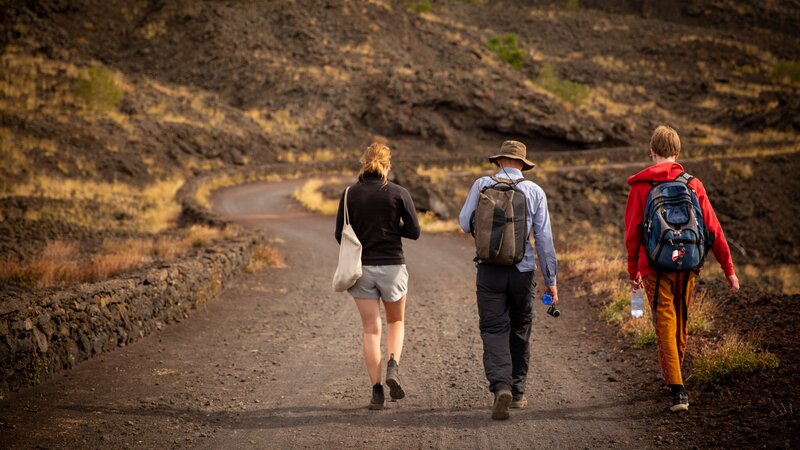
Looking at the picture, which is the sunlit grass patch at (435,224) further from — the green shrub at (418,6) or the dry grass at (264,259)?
the green shrub at (418,6)

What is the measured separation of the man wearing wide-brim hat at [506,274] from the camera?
5930 mm

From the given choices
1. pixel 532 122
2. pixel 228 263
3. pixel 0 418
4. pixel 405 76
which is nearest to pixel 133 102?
pixel 405 76

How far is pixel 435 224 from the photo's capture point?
23.2m

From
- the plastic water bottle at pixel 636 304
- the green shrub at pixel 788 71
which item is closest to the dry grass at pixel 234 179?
the plastic water bottle at pixel 636 304

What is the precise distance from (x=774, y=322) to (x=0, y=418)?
26.4 feet

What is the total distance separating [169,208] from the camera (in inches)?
1128

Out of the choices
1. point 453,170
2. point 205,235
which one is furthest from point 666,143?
point 453,170

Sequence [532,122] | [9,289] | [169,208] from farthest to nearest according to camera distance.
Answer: [532,122] → [169,208] → [9,289]

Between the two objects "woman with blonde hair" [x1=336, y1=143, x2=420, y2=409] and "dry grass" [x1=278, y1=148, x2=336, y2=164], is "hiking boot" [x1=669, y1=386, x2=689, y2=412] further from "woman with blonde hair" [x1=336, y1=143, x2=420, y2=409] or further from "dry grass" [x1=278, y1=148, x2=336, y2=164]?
"dry grass" [x1=278, y1=148, x2=336, y2=164]

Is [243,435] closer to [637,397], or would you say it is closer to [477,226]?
[477,226]

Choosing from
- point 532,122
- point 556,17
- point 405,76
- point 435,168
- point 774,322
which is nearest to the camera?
point 774,322

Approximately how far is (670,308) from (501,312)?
1.42m

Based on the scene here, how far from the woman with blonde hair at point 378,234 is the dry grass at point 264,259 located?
927 cm

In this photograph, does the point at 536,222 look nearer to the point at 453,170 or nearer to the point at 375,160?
the point at 375,160
